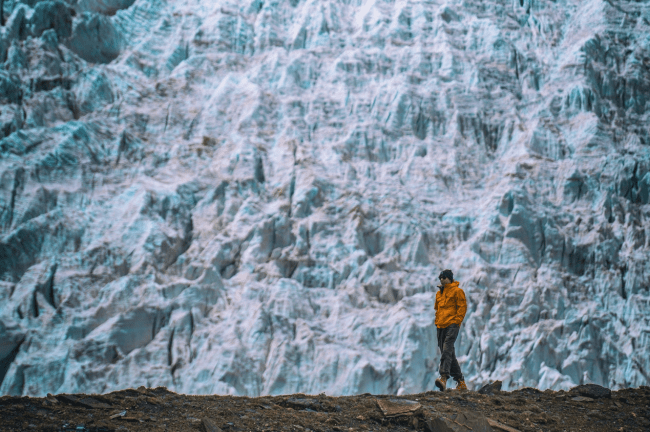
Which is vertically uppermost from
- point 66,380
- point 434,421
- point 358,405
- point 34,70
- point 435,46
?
point 435,46

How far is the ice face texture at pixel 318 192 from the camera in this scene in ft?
41.2

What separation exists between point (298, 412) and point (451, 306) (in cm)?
223

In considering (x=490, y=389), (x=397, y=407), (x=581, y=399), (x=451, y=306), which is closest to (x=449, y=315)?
(x=451, y=306)

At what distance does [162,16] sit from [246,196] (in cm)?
769

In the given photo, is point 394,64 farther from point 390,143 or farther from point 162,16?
point 162,16

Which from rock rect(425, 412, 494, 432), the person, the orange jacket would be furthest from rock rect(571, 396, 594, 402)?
rock rect(425, 412, 494, 432)

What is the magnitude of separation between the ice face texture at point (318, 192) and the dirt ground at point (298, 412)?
717 cm

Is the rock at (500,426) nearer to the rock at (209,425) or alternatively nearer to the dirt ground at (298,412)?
the dirt ground at (298,412)

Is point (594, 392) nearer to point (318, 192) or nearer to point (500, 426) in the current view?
point (500, 426)

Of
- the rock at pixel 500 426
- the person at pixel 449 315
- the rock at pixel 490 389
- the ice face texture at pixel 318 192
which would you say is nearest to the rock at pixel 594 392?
the rock at pixel 490 389

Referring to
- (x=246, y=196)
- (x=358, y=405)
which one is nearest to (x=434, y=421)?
(x=358, y=405)

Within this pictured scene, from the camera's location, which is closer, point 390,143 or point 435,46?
point 390,143

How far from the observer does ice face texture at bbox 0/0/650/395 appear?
41.2 ft

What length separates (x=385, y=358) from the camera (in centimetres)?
1255
